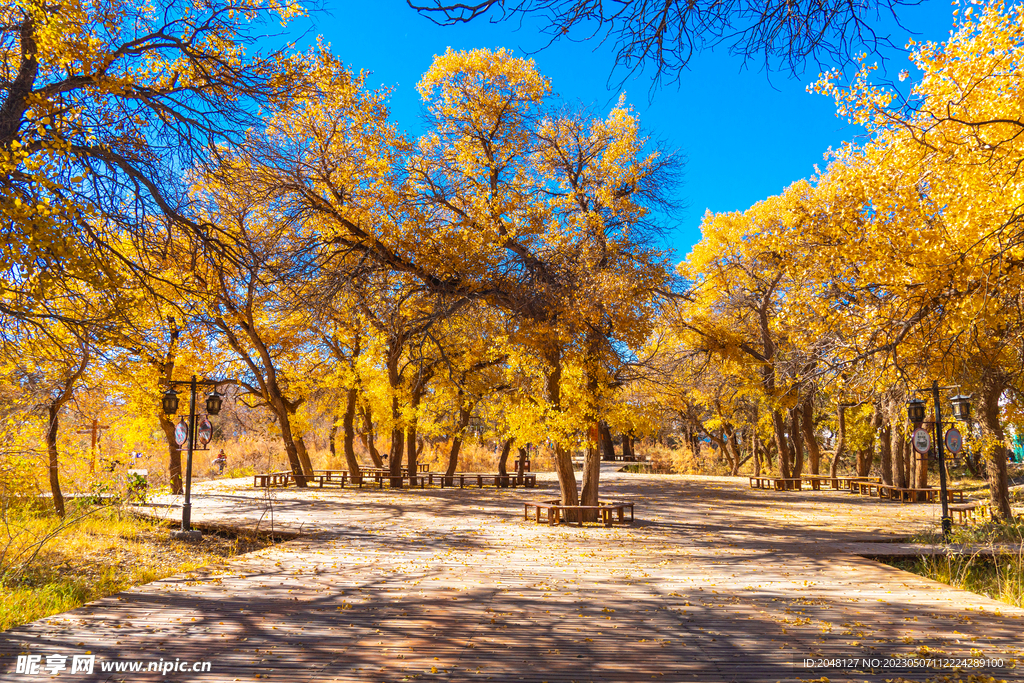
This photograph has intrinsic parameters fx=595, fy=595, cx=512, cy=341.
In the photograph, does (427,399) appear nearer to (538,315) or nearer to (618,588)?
(538,315)

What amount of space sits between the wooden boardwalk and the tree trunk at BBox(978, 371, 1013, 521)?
4410mm

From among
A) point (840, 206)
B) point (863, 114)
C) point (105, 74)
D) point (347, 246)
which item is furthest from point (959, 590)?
point (105, 74)

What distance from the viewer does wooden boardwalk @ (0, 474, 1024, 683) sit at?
442cm

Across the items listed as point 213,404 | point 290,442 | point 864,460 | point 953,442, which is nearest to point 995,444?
point 953,442

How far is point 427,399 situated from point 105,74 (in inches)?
759

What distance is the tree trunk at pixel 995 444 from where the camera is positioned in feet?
43.4

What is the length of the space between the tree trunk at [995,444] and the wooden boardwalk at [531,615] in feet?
14.5

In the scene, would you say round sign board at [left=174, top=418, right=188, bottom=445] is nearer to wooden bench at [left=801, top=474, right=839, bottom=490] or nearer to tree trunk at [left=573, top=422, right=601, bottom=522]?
tree trunk at [left=573, top=422, right=601, bottom=522]

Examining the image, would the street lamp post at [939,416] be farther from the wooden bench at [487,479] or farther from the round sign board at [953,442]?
the wooden bench at [487,479]

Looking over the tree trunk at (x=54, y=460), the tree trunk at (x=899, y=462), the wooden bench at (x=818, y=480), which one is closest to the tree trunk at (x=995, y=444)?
the tree trunk at (x=899, y=462)

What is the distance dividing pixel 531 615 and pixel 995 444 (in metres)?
12.9

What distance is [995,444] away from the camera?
43.3 feet

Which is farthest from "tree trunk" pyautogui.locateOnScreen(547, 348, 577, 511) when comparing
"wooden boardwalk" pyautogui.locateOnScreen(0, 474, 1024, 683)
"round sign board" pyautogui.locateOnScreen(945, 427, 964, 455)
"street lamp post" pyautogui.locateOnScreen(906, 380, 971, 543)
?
"round sign board" pyautogui.locateOnScreen(945, 427, 964, 455)

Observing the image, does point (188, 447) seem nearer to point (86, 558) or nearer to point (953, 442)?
point (86, 558)
